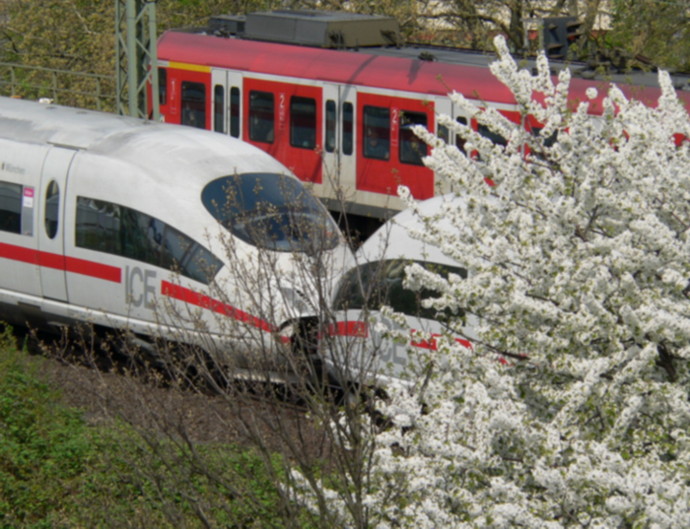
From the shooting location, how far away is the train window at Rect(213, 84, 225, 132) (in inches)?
788

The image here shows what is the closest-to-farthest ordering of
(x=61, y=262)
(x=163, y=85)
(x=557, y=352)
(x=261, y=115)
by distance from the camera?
(x=557, y=352)
(x=61, y=262)
(x=261, y=115)
(x=163, y=85)

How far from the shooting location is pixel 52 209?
13211 mm

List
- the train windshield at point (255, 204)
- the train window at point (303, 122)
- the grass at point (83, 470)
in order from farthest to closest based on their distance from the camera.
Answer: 1. the train window at point (303, 122)
2. the train windshield at point (255, 204)
3. the grass at point (83, 470)

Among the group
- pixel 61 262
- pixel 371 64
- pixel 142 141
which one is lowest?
pixel 61 262

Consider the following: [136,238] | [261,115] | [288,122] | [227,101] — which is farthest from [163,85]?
[136,238]

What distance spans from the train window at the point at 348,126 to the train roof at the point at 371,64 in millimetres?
394

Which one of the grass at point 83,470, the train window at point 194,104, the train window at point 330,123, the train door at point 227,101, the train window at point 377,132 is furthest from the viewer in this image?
the train window at point 194,104

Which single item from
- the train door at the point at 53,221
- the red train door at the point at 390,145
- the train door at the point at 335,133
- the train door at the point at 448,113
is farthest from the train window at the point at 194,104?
the train door at the point at 53,221

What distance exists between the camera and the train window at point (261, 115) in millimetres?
19453

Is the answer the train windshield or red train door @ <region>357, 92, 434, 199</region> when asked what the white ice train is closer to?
the train windshield

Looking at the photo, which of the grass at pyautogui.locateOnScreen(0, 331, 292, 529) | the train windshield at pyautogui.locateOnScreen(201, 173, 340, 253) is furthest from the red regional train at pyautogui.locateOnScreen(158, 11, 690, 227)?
the grass at pyautogui.locateOnScreen(0, 331, 292, 529)

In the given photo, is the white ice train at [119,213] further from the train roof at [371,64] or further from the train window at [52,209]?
the train roof at [371,64]

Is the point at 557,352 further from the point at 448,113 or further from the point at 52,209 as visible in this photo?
the point at 448,113

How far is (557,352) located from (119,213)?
7.12m
